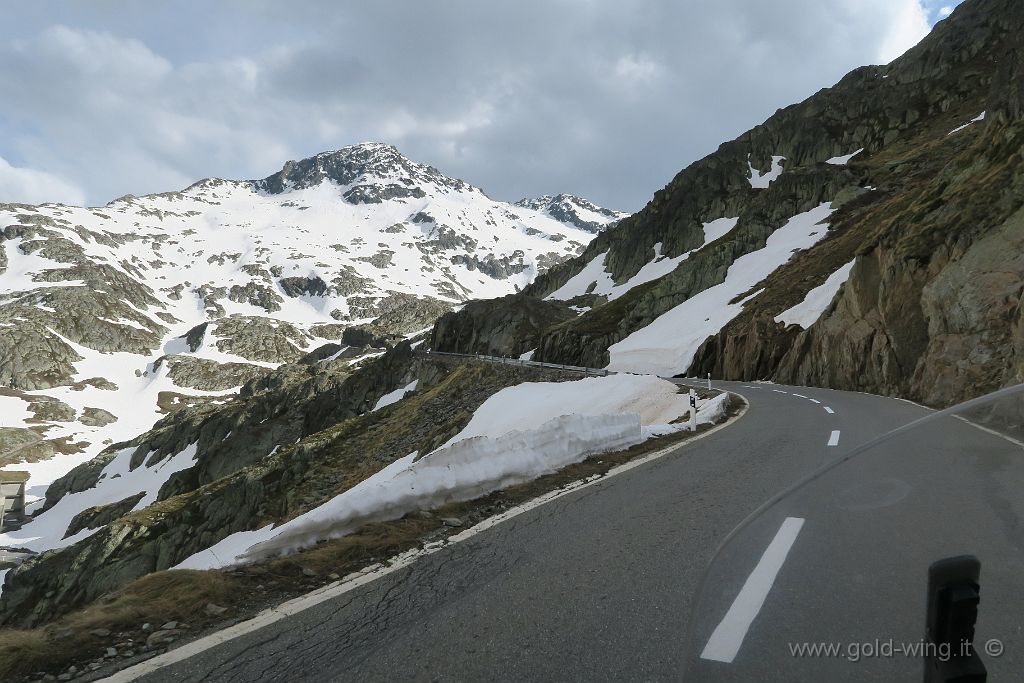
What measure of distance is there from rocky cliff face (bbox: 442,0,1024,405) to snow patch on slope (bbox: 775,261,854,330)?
237mm

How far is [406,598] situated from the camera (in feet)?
13.5

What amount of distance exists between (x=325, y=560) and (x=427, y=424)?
30.2m

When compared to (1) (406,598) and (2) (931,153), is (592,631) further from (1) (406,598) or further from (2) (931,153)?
(2) (931,153)

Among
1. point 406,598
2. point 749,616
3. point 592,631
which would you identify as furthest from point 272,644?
point 749,616

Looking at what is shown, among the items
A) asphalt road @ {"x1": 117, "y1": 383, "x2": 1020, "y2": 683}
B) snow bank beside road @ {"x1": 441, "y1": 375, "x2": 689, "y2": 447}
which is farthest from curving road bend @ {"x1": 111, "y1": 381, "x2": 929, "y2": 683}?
snow bank beside road @ {"x1": 441, "y1": 375, "x2": 689, "y2": 447}

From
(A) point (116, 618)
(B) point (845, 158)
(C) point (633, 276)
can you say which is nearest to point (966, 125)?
(B) point (845, 158)

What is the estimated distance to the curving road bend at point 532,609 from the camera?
3084 mm

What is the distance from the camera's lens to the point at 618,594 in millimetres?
3873

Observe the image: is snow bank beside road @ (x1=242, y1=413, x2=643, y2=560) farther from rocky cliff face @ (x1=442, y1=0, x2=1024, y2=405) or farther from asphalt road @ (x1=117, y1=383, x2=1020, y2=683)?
rocky cliff face @ (x1=442, y1=0, x2=1024, y2=405)

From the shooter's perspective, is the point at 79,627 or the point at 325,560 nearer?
the point at 79,627

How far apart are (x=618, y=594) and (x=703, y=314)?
5002 cm

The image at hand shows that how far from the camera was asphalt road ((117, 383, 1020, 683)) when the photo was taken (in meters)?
1.76

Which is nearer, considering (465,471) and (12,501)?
(465,471)

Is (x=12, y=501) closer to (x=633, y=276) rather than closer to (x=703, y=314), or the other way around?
(x=703, y=314)
